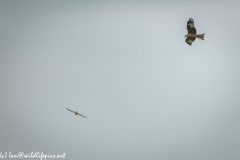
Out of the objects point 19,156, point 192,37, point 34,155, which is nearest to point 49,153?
point 34,155

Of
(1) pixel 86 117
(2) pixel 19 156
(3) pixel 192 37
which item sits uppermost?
(3) pixel 192 37

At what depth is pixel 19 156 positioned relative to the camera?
15.1 metres

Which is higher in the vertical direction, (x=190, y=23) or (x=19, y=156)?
(x=190, y=23)

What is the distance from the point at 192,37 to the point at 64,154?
44.7ft

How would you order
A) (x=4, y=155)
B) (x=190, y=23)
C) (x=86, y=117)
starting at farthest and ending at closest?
(x=4, y=155) < (x=86, y=117) < (x=190, y=23)

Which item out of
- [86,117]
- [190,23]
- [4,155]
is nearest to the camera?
[190,23]

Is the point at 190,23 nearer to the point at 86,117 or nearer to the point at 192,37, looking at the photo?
the point at 192,37

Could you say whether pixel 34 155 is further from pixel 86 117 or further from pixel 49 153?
pixel 86 117

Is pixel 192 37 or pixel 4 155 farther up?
pixel 192 37

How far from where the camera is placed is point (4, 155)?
15.3 m

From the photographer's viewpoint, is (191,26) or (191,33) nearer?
(191,26)

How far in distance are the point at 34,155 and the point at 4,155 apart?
8.21 ft

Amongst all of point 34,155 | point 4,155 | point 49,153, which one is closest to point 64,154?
point 49,153

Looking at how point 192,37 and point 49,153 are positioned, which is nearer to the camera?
point 192,37
